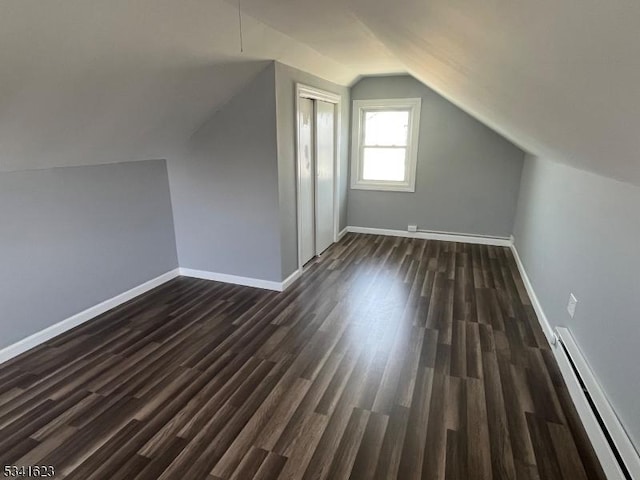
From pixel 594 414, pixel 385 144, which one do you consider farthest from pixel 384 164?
pixel 594 414

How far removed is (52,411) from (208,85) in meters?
2.47

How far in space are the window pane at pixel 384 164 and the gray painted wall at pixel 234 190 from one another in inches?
99.3

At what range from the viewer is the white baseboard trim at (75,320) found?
259 cm

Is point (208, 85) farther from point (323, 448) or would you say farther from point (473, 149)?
point (473, 149)

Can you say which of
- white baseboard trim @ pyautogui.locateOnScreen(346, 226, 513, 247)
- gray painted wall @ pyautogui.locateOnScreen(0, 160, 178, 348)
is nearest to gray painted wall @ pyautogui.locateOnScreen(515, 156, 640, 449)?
white baseboard trim @ pyautogui.locateOnScreen(346, 226, 513, 247)

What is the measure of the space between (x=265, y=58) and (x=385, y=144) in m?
2.80

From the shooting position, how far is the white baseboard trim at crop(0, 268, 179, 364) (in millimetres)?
2594

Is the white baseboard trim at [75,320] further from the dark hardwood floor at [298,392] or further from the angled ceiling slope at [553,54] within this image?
the angled ceiling slope at [553,54]

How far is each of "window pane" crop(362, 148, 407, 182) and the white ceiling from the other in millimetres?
1931

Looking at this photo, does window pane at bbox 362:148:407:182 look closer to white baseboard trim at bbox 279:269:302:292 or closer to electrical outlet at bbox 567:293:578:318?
white baseboard trim at bbox 279:269:302:292

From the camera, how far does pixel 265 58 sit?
9.74 feet

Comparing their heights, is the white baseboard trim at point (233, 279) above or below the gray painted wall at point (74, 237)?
below

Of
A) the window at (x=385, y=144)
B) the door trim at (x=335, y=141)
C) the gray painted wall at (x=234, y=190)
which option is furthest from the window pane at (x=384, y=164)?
the gray painted wall at (x=234, y=190)

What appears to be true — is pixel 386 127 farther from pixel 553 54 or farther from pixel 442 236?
pixel 553 54
